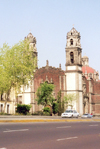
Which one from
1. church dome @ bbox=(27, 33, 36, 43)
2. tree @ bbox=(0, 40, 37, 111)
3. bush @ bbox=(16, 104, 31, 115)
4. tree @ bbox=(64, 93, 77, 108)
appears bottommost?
bush @ bbox=(16, 104, 31, 115)

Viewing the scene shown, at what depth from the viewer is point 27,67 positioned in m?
47.2

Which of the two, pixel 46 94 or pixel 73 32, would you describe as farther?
pixel 73 32

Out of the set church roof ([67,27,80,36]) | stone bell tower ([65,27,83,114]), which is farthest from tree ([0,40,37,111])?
church roof ([67,27,80,36])

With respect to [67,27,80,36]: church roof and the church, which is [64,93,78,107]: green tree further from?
[67,27,80,36]: church roof

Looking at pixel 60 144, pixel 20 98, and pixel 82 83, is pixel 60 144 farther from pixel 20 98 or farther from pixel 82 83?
pixel 20 98

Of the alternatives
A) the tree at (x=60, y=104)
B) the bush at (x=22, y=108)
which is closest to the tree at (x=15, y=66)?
the bush at (x=22, y=108)

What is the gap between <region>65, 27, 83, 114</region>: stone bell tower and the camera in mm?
74438

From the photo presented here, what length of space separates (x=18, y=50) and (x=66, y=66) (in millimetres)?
30029

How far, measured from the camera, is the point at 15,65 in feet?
151

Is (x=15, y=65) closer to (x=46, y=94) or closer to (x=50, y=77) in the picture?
(x=46, y=94)

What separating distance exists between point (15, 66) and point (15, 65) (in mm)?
460

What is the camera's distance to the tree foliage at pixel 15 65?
151 feet

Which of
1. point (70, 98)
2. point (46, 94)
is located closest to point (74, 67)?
point (70, 98)

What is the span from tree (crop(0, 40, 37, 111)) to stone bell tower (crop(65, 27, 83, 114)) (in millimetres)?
27674
